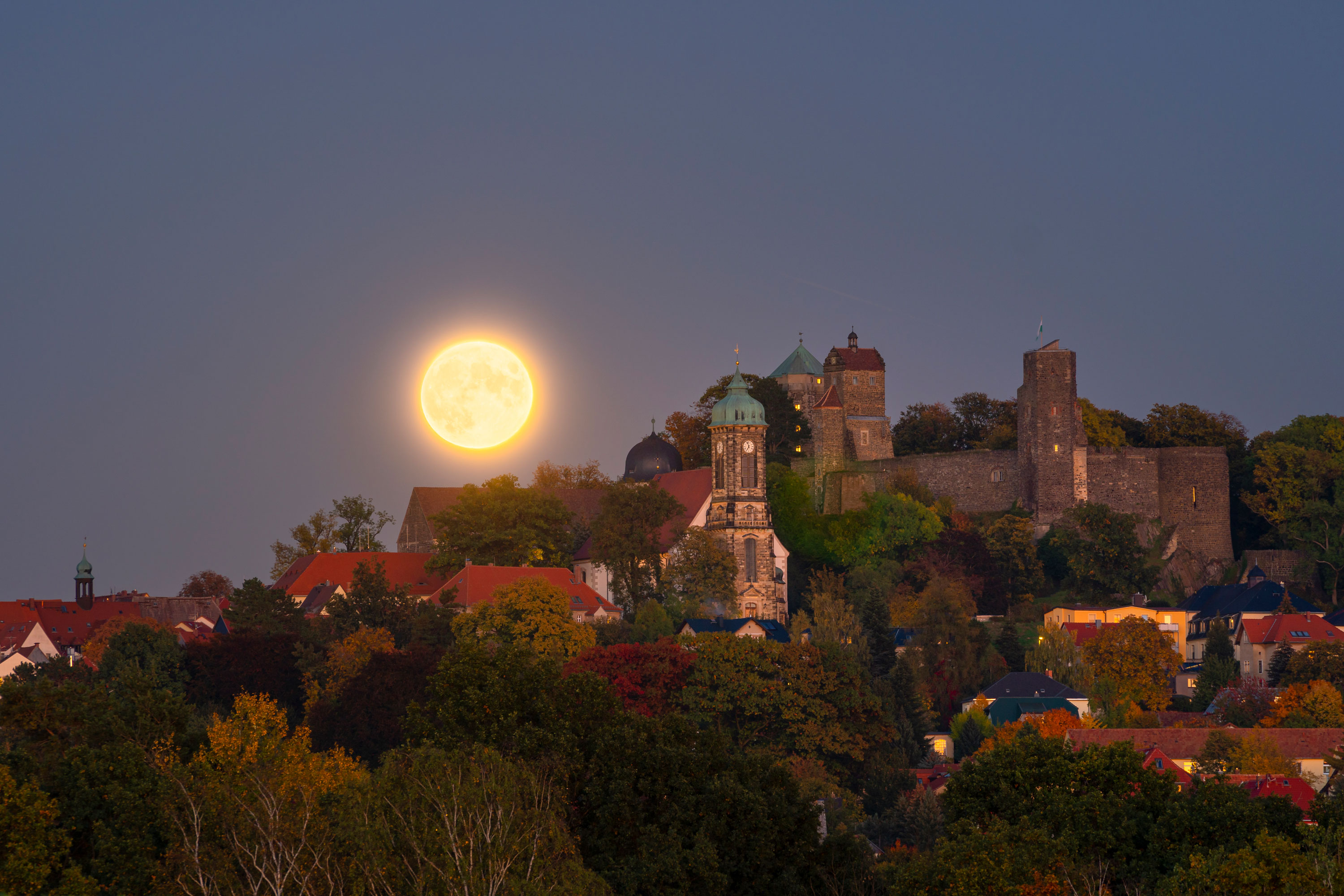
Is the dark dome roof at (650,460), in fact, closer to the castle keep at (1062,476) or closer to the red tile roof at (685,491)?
the red tile roof at (685,491)

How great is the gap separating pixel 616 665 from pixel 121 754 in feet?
84.5

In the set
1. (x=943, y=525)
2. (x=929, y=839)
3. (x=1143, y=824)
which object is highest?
(x=943, y=525)

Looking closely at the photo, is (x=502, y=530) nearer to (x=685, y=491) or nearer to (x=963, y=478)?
(x=685, y=491)

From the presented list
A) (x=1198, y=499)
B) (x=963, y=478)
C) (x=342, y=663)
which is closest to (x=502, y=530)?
(x=342, y=663)

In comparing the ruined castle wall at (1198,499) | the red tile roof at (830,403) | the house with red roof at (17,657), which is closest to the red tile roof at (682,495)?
the red tile roof at (830,403)

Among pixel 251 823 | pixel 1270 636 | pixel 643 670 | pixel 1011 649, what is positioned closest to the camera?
pixel 251 823

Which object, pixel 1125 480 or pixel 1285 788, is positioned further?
pixel 1125 480

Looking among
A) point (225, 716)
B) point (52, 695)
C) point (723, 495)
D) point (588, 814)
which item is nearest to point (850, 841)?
point (588, 814)

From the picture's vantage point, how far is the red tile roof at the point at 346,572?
77812mm

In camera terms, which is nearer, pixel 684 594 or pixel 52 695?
pixel 52 695

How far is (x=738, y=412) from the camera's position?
77.0 m

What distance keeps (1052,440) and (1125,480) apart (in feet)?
11.8

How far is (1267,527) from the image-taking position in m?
81.2

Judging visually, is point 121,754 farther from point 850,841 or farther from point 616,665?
point 616,665
